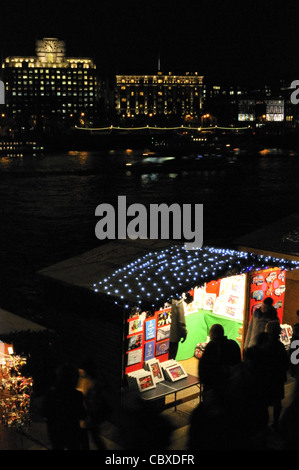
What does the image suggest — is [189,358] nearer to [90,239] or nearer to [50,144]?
[90,239]

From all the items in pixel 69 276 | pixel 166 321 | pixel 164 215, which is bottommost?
pixel 164 215

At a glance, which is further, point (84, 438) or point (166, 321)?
point (166, 321)

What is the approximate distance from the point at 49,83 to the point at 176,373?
181 m

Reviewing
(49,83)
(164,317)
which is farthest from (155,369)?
(49,83)

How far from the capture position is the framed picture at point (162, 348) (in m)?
6.92

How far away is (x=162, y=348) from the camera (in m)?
7.00

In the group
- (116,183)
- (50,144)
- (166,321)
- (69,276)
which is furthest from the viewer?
(50,144)

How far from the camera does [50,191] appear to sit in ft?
152

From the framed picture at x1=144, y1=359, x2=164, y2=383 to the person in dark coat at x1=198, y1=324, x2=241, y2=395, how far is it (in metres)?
0.82

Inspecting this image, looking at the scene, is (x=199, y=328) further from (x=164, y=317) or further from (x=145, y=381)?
(x=145, y=381)

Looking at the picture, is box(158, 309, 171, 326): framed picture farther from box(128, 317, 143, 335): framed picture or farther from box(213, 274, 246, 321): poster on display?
box(213, 274, 246, 321): poster on display

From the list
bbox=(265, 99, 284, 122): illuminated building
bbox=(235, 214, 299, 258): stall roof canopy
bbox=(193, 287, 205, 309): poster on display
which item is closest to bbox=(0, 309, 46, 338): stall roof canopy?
bbox=(193, 287, 205, 309): poster on display
